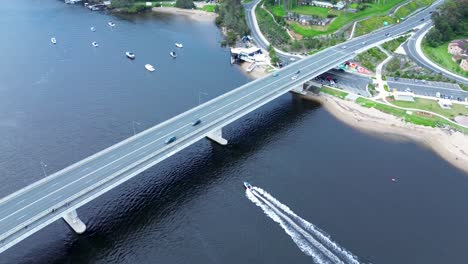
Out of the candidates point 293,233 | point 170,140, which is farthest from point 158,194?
point 293,233

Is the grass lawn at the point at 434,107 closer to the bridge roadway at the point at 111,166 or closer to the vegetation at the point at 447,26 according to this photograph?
the bridge roadway at the point at 111,166

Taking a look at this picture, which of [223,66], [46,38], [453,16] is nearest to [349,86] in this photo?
[223,66]

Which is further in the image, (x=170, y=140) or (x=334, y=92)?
(x=334, y=92)

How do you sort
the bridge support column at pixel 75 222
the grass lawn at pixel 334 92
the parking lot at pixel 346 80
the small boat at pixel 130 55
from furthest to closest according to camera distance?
the small boat at pixel 130 55
the parking lot at pixel 346 80
the grass lawn at pixel 334 92
the bridge support column at pixel 75 222

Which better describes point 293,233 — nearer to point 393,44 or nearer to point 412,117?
point 412,117

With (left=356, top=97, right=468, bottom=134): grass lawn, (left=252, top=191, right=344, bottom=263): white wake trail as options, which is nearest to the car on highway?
(left=252, top=191, right=344, bottom=263): white wake trail

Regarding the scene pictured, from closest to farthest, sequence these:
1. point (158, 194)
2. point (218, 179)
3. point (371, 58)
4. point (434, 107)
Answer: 1. point (158, 194)
2. point (218, 179)
3. point (434, 107)
4. point (371, 58)

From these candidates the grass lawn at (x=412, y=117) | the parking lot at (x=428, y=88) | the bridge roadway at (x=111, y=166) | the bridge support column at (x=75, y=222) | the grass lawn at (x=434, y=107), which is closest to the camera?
the bridge roadway at (x=111, y=166)

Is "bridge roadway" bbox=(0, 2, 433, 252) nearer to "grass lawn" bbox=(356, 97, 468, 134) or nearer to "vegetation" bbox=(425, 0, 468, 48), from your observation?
"grass lawn" bbox=(356, 97, 468, 134)

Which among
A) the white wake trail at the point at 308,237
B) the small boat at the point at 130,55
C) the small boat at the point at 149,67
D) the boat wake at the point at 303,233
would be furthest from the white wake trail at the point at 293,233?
the small boat at the point at 130,55
